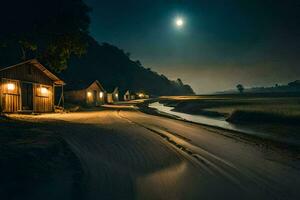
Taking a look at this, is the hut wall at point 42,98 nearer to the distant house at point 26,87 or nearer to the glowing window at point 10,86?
the distant house at point 26,87

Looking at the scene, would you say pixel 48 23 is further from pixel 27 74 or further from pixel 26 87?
pixel 26 87

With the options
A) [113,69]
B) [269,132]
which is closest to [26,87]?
[269,132]

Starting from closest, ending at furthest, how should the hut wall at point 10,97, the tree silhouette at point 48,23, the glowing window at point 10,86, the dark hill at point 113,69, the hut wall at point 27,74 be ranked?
1. the tree silhouette at point 48,23
2. the hut wall at point 10,97
3. the glowing window at point 10,86
4. the hut wall at point 27,74
5. the dark hill at point 113,69

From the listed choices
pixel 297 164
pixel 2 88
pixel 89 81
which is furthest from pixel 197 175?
pixel 89 81

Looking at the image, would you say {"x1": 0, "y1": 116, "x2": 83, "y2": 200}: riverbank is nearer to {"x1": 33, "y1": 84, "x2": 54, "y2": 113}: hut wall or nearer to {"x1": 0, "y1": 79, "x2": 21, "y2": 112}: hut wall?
{"x1": 0, "y1": 79, "x2": 21, "y2": 112}: hut wall

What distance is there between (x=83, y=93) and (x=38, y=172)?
39.9 meters

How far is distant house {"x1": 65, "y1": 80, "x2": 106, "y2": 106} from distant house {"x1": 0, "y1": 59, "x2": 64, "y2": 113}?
14.4 meters

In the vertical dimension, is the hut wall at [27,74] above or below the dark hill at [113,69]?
below

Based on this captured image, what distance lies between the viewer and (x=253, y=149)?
32.6 feet

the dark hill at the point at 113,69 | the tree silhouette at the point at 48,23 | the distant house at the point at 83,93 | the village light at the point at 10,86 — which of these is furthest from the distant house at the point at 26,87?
the dark hill at the point at 113,69

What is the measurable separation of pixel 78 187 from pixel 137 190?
1.33 m

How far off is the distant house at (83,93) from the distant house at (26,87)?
14426 mm

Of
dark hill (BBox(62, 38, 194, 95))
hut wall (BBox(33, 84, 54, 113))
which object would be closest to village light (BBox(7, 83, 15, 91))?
hut wall (BBox(33, 84, 54, 113))

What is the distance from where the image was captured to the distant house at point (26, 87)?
2091cm
